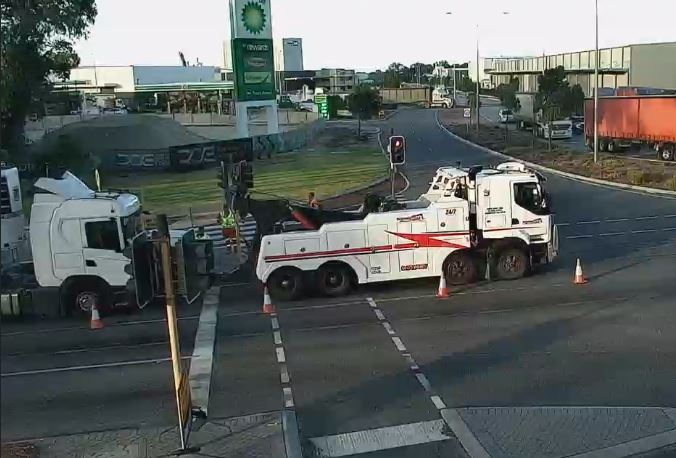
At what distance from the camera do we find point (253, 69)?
45469 mm

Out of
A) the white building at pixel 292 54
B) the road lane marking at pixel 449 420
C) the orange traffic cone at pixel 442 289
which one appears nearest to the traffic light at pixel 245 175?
the orange traffic cone at pixel 442 289

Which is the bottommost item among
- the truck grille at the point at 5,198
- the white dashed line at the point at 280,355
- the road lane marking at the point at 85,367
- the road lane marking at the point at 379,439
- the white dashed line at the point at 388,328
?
the white dashed line at the point at 388,328

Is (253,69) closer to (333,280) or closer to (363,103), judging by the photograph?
(363,103)

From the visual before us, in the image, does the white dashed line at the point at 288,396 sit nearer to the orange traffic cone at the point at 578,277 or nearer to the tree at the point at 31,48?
the orange traffic cone at the point at 578,277

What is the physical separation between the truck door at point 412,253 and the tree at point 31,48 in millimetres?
22186

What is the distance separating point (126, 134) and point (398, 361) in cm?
4694

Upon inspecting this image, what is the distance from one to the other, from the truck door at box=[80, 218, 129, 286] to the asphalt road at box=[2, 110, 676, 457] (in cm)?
123

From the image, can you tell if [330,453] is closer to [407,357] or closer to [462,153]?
[407,357]

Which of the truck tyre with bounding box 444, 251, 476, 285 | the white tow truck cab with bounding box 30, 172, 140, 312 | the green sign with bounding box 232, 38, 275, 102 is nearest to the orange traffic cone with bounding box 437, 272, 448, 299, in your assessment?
the truck tyre with bounding box 444, 251, 476, 285

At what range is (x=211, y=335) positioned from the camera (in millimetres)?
14586

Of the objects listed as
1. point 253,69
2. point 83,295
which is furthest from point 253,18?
point 83,295

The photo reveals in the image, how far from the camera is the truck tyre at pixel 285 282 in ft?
55.4

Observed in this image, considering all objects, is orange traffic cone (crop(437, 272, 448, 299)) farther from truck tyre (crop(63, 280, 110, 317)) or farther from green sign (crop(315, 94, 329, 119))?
green sign (crop(315, 94, 329, 119))

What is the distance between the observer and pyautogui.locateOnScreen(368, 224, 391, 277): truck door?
1692cm
